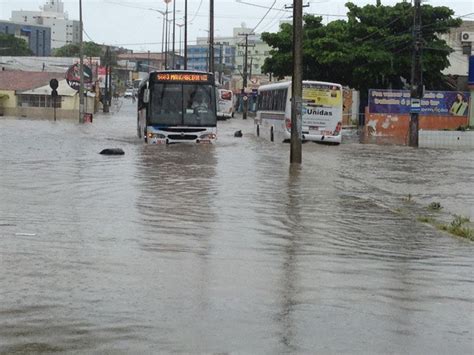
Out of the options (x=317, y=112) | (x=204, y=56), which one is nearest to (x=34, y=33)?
(x=204, y=56)

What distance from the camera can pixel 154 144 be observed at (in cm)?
3150

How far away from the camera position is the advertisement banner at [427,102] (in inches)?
1726

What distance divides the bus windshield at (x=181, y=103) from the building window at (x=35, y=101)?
4958 centimetres

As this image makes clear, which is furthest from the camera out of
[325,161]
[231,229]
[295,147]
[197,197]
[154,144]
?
[154,144]

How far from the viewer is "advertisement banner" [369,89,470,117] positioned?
43844 mm

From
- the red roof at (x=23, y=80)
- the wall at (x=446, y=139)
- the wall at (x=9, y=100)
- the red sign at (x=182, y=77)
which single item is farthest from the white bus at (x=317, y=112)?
the wall at (x=9, y=100)

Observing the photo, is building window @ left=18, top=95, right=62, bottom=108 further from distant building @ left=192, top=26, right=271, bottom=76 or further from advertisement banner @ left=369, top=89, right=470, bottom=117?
distant building @ left=192, top=26, right=271, bottom=76

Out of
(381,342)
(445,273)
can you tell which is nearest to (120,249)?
(445,273)

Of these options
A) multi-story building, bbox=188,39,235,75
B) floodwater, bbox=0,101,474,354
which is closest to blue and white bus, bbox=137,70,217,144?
floodwater, bbox=0,101,474,354

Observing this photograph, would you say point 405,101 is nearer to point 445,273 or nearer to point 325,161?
point 325,161

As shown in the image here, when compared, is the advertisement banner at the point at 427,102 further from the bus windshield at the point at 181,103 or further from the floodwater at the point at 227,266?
the floodwater at the point at 227,266

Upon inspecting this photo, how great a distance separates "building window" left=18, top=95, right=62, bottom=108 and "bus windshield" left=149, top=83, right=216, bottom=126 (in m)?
49.6

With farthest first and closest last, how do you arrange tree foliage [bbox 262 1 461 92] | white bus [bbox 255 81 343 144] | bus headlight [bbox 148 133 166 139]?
tree foliage [bbox 262 1 461 92] < white bus [bbox 255 81 343 144] < bus headlight [bbox 148 133 166 139]

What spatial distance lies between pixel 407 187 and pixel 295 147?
5053 millimetres
